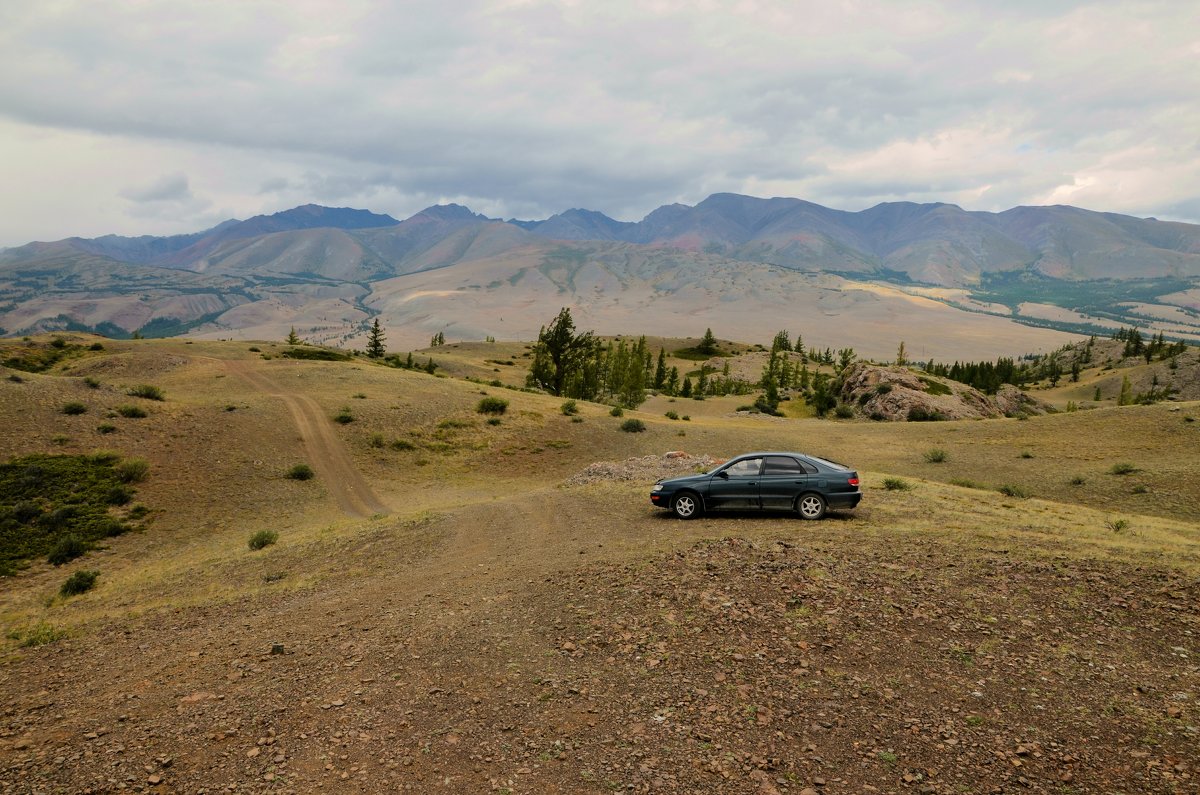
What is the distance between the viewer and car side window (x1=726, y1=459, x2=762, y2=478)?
18203mm

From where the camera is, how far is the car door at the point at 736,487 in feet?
59.5

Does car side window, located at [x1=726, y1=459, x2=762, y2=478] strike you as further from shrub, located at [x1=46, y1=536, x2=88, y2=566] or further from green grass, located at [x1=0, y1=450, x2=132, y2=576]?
green grass, located at [x1=0, y1=450, x2=132, y2=576]

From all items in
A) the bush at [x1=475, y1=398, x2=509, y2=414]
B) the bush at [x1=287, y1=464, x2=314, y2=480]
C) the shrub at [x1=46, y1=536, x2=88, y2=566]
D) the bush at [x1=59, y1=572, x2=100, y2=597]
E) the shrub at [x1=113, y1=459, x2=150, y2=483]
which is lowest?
the shrub at [x1=46, y1=536, x2=88, y2=566]

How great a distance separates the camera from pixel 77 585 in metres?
19.6

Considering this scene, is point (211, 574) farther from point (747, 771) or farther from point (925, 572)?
point (925, 572)

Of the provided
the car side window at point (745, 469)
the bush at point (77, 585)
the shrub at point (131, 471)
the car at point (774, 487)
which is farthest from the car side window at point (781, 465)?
the shrub at point (131, 471)

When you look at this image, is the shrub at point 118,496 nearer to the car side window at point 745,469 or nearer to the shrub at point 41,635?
the shrub at point 41,635

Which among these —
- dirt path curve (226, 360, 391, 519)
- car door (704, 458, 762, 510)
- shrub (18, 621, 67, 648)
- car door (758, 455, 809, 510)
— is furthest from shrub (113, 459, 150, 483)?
car door (758, 455, 809, 510)

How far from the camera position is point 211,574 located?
63.0 feet

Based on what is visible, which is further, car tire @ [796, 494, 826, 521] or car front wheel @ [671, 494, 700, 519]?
car front wheel @ [671, 494, 700, 519]

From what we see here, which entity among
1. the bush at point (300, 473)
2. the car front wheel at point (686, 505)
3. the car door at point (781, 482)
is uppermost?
the car door at point (781, 482)

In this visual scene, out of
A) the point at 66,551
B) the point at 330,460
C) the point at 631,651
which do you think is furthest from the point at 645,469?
the point at 66,551

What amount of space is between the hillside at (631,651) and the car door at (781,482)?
0.76 m

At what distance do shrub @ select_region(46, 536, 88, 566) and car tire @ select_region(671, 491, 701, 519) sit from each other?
23046mm
